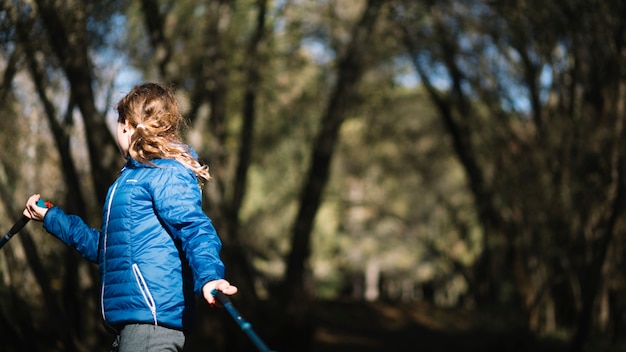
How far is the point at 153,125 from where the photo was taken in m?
3.78

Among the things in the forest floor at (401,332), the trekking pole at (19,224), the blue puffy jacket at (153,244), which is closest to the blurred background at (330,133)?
the forest floor at (401,332)

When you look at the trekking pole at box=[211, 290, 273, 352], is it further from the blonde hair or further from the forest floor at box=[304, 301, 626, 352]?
the forest floor at box=[304, 301, 626, 352]

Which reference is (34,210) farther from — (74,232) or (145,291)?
(145,291)

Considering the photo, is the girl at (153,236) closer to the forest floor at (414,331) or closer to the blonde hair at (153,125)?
the blonde hair at (153,125)

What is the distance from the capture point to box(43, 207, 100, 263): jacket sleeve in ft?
12.8

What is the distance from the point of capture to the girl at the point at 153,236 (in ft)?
11.7

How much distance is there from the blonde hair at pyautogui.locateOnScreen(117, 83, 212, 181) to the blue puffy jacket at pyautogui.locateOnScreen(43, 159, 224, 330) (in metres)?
0.04

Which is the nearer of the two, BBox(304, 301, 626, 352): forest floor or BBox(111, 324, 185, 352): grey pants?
BBox(111, 324, 185, 352): grey pants

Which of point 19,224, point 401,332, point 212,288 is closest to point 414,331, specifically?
point 401,332

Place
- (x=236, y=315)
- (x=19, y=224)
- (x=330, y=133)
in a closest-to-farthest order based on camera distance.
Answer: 1. (x=236, y=315)
2. (x=19, y=224)
3. (x=330, y=133)

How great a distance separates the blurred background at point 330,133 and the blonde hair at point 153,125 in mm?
2119

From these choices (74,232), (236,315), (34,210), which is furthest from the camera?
(34,210)

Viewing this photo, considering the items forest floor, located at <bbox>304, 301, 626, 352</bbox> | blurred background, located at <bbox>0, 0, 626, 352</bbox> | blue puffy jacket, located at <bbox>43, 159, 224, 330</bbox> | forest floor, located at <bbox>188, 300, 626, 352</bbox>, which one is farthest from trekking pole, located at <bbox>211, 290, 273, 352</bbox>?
forest floor, located at <bbox>304, 301, 626, 352</bbox>

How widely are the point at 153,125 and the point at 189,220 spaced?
1.61 feet
